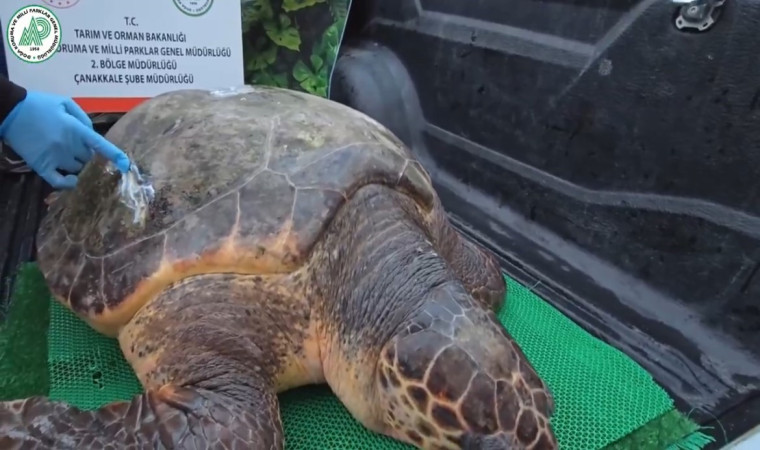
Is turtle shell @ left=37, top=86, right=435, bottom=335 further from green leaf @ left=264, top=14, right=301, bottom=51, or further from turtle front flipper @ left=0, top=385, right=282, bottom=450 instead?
green leaf @ left=264, top=14, right=301, bottom=51

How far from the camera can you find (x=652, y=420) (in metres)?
1.22

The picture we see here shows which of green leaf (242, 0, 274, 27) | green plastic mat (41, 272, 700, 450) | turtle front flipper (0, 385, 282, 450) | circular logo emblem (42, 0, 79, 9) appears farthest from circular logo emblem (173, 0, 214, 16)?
turtle front flipper (0, 385, 282, 450)

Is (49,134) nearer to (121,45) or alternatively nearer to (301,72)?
(121,45)

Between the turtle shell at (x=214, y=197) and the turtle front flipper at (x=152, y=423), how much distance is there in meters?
0.25

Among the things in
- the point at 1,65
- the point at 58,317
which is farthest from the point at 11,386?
the point at 1,65

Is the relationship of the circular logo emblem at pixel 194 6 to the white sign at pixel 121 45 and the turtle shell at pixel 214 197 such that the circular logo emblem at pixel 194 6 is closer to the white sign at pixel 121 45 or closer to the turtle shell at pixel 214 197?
the white sign at pixel 121 45

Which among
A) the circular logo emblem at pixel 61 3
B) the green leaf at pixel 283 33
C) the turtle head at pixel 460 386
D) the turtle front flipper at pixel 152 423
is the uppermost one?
the circular logo emblem at pixel 61 3

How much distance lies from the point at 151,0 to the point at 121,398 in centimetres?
130

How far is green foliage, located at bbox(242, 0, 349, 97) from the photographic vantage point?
2.28 m

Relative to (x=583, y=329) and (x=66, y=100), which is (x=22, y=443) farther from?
(x=583, y=329)

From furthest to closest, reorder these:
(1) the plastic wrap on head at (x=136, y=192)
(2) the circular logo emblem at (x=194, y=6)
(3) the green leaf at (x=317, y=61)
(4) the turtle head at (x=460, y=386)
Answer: (3) the green leaf at (x=317, y=61) → (2) the circular logo emblem at (x=194, y=6) → (1) the plastic wrap on head at (x=136, y=192) → (4) the turtle head at (x=460, y=386)

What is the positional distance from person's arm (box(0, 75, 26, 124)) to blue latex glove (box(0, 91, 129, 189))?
2cm

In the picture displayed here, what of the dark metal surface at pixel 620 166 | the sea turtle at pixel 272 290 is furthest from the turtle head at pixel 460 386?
the dark metal surface at pixel 620 166

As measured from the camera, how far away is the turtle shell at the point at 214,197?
1186mm
